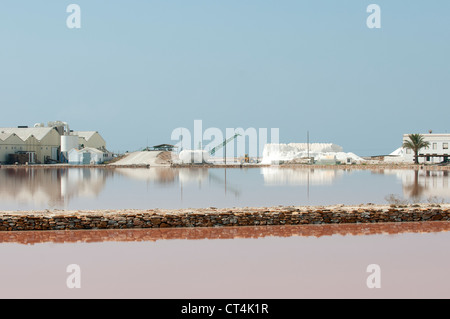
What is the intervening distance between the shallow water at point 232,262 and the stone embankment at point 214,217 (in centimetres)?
24

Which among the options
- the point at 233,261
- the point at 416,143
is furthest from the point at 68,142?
the point at 233,261

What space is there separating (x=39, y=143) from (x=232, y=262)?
55886mm

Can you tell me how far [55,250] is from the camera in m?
8.41

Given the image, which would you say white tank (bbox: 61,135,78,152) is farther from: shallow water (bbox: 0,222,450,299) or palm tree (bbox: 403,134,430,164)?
shallow water (bbox: 0,222,450,299)

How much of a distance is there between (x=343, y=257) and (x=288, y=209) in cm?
304

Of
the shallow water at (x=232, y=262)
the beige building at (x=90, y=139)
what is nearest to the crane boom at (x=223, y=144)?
A: the beige building at (x=90, y=139)

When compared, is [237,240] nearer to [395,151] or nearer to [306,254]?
[306,254]

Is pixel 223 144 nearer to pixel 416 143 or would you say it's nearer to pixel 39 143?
pixel 39 143

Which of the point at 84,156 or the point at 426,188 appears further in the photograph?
the point at 84,156

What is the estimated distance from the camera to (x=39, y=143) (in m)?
59.2

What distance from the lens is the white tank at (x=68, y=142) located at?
201ft

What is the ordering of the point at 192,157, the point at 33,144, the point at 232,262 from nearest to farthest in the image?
the point at 232,262
the point at 33,144
the point at 192,157

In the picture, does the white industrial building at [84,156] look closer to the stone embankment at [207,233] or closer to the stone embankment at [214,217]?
the stone embankment at [214,217]

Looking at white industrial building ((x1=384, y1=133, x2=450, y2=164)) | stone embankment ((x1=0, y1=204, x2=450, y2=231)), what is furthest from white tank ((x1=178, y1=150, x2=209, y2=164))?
stone embankment ((x1=0, y1=204, x2=450, y2=231))
